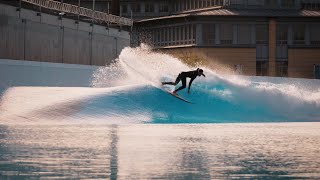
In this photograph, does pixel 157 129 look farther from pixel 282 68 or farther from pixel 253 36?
pixel 282 68

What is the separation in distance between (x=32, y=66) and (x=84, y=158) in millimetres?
36995

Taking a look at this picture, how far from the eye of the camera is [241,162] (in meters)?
20.8

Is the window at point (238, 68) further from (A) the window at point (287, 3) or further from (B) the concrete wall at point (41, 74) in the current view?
(B) the concrete wall at point (41, 74)

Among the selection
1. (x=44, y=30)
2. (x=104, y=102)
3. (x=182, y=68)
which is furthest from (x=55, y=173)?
(x=44, y=30)

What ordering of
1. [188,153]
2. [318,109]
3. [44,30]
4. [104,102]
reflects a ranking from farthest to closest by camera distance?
1. [44,30]
2. [318,109]
3. [104,102]
4. [188,153]

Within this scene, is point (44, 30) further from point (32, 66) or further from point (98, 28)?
point (98, 28)

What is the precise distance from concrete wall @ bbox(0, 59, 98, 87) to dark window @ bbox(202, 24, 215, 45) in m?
48.2

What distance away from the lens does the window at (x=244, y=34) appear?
388 feet

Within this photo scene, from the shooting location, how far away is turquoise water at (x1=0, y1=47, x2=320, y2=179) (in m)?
19.4

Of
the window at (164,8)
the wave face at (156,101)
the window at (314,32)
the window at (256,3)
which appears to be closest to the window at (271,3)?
the window at (256,3)

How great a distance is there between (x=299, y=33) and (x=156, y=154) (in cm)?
9990

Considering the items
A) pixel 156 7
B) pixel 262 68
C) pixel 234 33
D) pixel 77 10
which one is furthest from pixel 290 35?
pixel 77 10

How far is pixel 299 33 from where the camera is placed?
121 m

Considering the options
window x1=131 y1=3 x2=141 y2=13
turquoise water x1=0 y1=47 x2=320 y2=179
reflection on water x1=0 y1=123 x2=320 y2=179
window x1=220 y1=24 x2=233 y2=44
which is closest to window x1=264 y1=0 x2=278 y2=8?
window x1=220 y1=24 x2=233 y2=44
